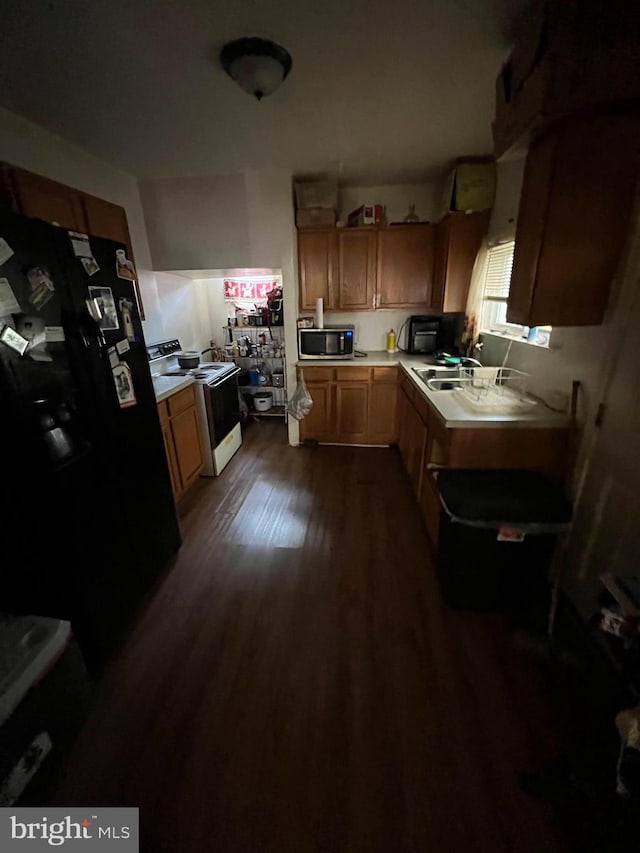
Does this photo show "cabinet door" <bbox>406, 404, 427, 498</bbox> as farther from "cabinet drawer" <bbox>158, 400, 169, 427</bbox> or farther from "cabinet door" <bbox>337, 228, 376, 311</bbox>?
"cabinet drawer" <bbox>158, 400, 169, 427</bbox>

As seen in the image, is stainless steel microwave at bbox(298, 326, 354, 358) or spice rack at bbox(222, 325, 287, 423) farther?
spice rack at bbox(222, 325, 287, 423)

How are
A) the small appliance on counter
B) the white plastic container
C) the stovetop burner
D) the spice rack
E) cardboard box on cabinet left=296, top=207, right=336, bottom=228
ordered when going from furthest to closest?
the white plastic container
the spice rack
the small appliance on counter
cardboard box on cabinet left=296, top=207, right=336, bottom=228
the stovetop burner

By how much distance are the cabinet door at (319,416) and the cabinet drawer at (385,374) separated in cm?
47

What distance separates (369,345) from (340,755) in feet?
11.3

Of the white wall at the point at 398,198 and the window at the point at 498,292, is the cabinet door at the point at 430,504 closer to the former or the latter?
the window at the point at 498,292

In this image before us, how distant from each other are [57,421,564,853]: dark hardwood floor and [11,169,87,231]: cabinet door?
2.11 m

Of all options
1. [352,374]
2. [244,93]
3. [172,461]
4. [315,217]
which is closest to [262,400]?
[352,374]

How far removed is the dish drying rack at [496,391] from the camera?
1.88 m

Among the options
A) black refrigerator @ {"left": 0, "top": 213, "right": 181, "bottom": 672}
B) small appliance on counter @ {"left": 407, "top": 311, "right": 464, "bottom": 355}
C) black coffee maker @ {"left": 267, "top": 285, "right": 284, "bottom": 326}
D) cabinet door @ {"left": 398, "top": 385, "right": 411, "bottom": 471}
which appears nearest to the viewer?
black refrigerator @ {"left": 0, "top": 213, "right": 181, "bottom": 672}

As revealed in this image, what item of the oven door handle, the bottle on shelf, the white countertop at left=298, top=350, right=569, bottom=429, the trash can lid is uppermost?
the bottle on shelf

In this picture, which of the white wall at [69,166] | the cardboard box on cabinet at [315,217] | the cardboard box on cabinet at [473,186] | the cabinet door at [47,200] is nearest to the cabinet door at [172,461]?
the cabinet door at [47,200]

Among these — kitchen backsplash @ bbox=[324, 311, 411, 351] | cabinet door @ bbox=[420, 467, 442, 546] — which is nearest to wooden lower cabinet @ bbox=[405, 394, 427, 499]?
cabinet door @ bbox=[420, 467, 442, 546]

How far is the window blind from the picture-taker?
8.29 ft

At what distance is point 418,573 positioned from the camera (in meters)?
1.98
